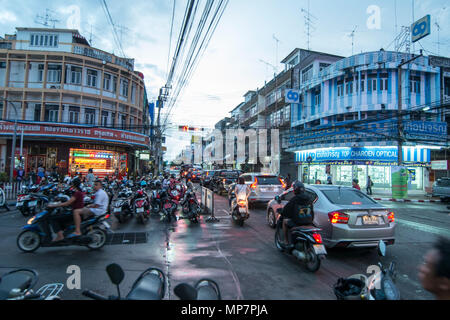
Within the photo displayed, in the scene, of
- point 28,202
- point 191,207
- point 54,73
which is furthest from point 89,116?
point 191,207

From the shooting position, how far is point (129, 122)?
97.7 feet

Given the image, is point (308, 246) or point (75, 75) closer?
point (308, 246)

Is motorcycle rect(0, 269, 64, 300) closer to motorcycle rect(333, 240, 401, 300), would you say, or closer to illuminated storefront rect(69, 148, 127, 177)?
motorcycle rect(333, 240, 401, 300)

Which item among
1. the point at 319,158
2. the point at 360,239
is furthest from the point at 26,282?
the point at 319,158

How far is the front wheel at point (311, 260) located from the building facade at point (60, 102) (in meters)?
21.5

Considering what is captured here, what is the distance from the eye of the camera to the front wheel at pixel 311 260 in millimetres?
4699

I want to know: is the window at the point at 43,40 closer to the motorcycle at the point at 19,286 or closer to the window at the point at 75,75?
the window at the point at 75,75

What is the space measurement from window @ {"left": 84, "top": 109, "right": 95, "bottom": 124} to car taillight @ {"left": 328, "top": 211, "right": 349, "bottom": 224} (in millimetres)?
26366

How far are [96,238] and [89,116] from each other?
78.3 feet

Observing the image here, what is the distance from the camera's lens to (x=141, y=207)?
948cm

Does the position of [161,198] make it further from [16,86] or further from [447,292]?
[16,86]

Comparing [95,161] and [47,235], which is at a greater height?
[95,161]

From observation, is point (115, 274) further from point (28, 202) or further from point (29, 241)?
point (28, 202)
